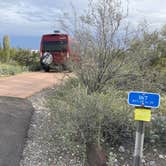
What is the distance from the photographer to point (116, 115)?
13.5 ft

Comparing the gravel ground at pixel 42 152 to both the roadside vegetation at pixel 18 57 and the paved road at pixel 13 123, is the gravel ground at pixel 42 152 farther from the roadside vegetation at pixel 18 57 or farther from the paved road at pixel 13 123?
the roadside vegetation at pixel 18 57

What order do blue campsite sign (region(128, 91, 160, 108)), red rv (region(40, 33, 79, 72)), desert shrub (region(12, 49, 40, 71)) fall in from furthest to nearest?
desert shrub (region(12, 49, 40, 71))
red rv (region(40, 33, 79, 72))
blue campsite sign (region(128, 91, 160, 108))

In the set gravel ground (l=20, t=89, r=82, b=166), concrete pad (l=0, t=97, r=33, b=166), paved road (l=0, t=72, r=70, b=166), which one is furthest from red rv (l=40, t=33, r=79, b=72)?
gravel ground (l=20, t=89, r=82, b=166)

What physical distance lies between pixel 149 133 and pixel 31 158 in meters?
1.72

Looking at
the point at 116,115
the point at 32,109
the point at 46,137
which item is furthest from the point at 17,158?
the point at 32,109

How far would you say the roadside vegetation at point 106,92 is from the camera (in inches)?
157

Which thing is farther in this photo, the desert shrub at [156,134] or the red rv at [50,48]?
the red rv at [50,48]

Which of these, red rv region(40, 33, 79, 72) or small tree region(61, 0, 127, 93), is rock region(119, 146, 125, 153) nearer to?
small tree region(61, 0, 127, 93)

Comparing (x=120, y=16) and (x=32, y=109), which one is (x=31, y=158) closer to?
(x=32, y=109)

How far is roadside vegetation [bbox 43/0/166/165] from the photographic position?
398cm

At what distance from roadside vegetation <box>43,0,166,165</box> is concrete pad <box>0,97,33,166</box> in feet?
1.79

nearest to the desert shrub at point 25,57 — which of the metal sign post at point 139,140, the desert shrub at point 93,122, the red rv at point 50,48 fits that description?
the red rv at point 50,48

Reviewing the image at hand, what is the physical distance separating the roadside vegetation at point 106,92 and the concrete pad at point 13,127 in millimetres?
545

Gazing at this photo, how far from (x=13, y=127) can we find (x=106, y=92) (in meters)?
1.90
